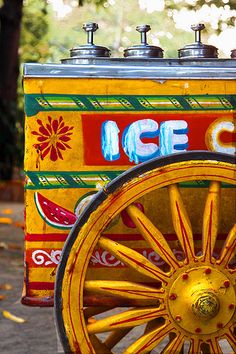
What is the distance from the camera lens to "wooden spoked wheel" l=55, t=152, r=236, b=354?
7.55ft

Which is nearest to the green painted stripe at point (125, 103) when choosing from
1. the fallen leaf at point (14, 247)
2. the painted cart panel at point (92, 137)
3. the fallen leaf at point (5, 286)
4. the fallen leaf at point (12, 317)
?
the painted cart panel at point (92, 137)

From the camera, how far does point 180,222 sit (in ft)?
7.66

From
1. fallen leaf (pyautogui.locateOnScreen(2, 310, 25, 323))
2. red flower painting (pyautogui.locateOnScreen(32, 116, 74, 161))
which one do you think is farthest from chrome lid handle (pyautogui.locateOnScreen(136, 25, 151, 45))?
fallen leaf (pyautogui.locateOnScreen(2, 310, 25, 323))

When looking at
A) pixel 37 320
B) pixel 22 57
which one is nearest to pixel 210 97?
pixel 37 320

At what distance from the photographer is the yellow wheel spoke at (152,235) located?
2332 mm

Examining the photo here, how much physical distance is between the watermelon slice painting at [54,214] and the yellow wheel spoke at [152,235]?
0.27m

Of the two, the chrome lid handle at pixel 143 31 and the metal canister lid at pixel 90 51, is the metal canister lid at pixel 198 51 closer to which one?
the chrome lid handle at pixel 143 31

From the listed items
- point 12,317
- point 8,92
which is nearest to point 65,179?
point 12,317

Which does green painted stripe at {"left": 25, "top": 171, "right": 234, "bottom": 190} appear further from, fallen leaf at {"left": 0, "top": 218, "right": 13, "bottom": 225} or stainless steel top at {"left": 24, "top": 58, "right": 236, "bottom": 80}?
fallen leaf at {"left": 0, "top": 218, "right": 13, "bottom": 225}

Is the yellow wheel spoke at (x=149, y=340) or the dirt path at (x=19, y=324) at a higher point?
the yellow wheel spoke at (x=149, y=340)

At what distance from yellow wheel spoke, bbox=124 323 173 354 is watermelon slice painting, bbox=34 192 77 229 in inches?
17.7

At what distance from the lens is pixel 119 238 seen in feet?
8.36

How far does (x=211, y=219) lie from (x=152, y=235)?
7.2 inches

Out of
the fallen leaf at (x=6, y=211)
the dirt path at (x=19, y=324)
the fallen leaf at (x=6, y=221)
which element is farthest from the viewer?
the fallen leaf at (x=6, y=211)
